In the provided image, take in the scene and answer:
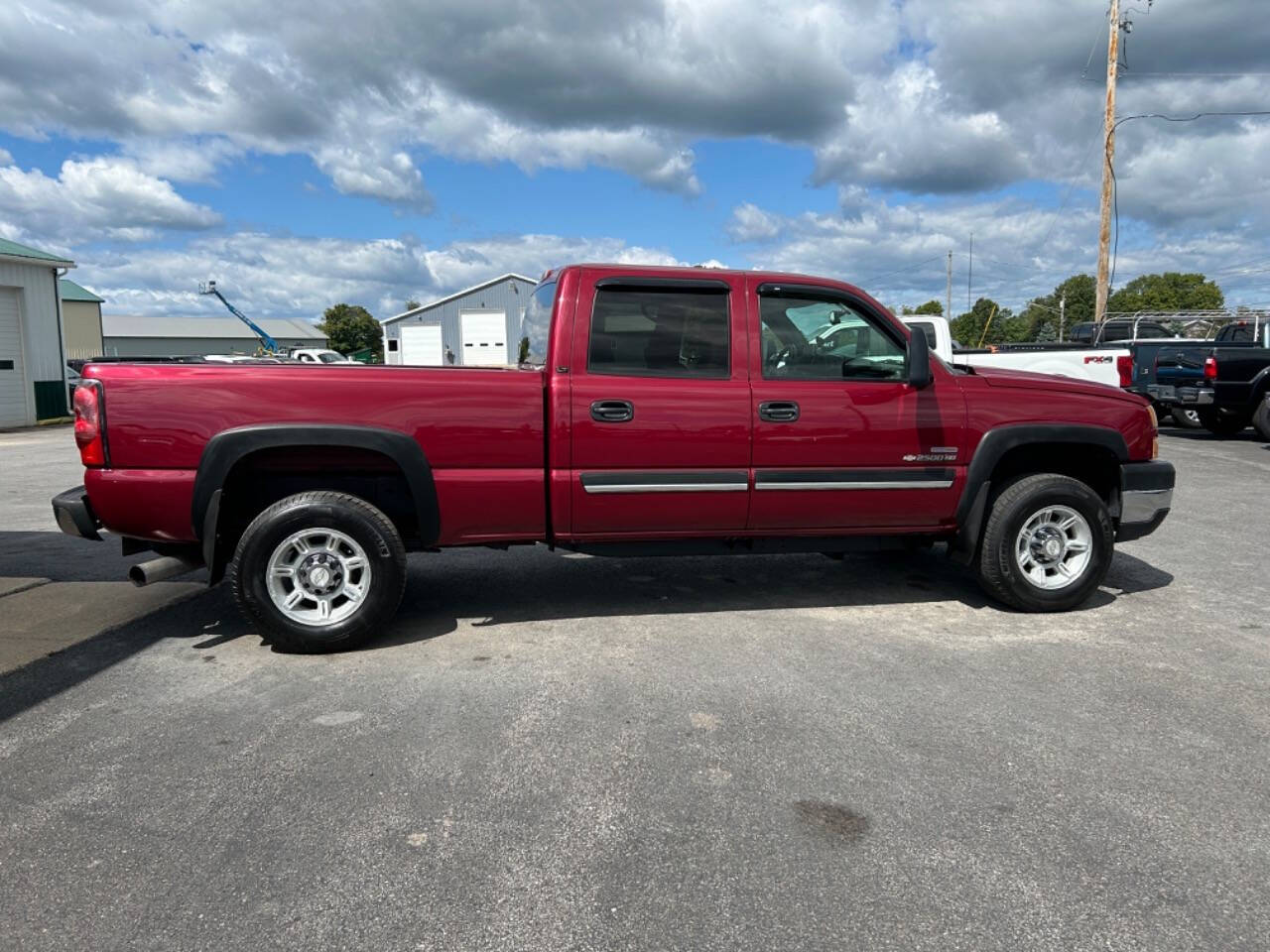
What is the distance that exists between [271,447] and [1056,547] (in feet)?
14.3

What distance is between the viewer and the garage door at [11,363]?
20.2m

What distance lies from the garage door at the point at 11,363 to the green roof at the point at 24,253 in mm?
885

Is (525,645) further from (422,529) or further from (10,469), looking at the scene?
(10,469)

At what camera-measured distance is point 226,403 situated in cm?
427

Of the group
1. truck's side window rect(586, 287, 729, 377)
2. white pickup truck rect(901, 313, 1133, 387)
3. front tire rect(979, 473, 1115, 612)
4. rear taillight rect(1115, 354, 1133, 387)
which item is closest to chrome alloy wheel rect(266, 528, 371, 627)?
truck's side window rect(586, 287, 729, 377)

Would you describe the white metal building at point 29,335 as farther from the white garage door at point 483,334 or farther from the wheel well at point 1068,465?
the wheel well at point 1068,465

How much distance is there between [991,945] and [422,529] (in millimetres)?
3165

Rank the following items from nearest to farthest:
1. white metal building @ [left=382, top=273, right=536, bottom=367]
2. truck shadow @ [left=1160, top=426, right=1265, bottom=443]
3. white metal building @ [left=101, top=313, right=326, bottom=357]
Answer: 1. truck shadow @ [left=1160, top=426, right=1265, bottom=443]
2. white metal building @ [left=382, top=273, right=536, bottom=367]
3. white metal building @ [left=101, top=313, right=326, bottom=357]

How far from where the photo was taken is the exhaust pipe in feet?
14.1

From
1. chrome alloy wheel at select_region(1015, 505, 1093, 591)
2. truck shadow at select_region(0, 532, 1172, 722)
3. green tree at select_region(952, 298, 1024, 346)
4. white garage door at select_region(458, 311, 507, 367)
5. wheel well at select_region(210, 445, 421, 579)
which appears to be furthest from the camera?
green tree at select_region(952, 298, 1024, 346)

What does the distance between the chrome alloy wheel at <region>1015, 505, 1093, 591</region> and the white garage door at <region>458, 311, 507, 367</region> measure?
38161 millimetres

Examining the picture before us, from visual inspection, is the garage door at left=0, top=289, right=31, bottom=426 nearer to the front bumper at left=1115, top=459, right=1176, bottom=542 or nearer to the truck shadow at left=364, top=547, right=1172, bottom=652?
the truck shadow at left=364, top=547, right=1172, bottom=652

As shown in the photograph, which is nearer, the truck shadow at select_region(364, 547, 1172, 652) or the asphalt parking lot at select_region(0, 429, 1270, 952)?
the asphalt parking lot at select_region(0, 429, 1270, 952)

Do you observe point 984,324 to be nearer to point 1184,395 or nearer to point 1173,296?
point 1173,296
